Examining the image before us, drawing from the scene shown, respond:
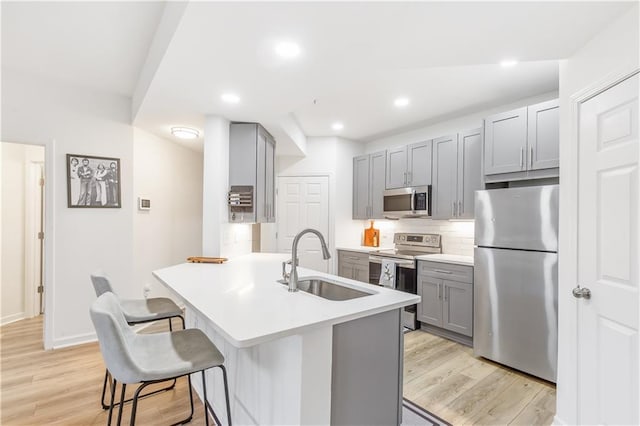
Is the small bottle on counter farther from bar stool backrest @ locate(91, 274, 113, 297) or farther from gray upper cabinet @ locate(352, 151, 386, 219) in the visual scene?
bar stool backrest @ locate(91, 274, 113, 297)

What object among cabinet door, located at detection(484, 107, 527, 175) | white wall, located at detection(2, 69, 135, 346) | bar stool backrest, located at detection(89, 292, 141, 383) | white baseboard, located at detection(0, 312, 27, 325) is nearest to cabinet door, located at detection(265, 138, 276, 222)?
white wall, located at detection(2, 69, 135, 346)

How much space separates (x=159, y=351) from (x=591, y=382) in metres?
2.21

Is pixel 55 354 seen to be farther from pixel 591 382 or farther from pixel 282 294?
pixel 591 382

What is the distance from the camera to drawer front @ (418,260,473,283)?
3127 millimetres

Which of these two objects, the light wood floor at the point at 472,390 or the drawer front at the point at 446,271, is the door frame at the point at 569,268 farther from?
the drawer front at the point at 446,271

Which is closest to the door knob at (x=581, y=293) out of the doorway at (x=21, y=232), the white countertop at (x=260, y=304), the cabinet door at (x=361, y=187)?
the white countertop at (x=260, y=304)

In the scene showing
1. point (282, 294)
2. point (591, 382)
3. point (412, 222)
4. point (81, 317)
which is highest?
point (412, 222)

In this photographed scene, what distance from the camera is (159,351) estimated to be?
4.89 feet

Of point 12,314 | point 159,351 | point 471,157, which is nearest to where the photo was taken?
point 159,351

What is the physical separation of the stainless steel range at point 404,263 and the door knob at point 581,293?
1926 mm

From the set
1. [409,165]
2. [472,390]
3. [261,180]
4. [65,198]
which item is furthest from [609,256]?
[65,198]

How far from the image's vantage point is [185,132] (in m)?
3.59

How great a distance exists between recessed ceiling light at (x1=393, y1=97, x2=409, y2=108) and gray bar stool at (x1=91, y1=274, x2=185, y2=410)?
2.84m

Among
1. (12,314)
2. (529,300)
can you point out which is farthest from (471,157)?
(12,314)
